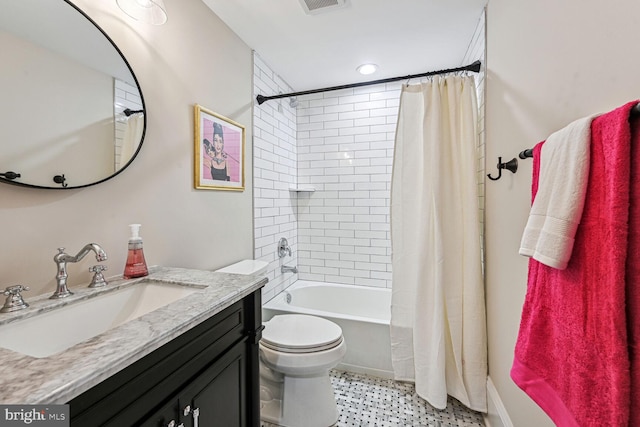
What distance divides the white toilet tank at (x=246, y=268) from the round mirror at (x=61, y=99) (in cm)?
83

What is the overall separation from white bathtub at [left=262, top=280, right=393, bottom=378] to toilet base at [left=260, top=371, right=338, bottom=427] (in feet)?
1.52

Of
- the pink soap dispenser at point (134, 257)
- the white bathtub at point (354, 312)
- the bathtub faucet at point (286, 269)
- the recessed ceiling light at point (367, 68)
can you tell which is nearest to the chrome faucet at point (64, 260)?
the pink soap dispenser at point (134, 257)

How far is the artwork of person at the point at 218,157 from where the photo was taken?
1705 mm

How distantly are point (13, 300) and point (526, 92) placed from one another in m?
1.89

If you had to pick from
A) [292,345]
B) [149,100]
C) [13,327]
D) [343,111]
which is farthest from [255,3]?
[292,345]

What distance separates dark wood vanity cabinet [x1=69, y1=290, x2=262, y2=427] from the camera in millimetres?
586

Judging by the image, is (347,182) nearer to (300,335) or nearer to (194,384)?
(300,335)

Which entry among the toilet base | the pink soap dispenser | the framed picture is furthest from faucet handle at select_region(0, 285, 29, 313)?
the toilet base

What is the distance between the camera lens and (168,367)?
73 centimetres

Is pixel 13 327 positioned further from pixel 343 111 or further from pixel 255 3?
pixel 343 111

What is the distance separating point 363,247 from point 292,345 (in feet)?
4.66

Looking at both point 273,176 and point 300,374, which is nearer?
point 300,374

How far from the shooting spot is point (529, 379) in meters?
0.72

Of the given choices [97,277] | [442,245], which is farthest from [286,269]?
[97,277]
